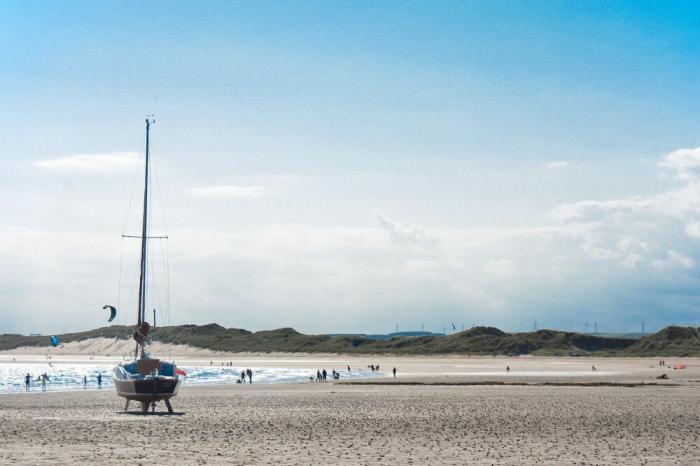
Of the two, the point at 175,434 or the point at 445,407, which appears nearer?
the point at 175,434

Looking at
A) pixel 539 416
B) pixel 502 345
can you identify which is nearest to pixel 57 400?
pixel 539 416

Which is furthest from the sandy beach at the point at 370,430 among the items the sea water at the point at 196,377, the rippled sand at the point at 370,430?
the sea water at the point at 196,377

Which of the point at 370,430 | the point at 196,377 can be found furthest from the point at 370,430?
the point at 196,377

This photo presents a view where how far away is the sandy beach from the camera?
24.7m

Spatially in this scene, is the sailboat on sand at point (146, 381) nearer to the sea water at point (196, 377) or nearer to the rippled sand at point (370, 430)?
the rippled sand at point (370, 430)

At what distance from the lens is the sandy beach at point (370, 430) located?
24.7 m

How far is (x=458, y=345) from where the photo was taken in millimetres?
186625

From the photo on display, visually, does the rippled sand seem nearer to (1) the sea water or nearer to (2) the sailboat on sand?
(2) the sailboat on sand

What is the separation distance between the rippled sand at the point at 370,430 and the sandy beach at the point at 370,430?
0.05 meters

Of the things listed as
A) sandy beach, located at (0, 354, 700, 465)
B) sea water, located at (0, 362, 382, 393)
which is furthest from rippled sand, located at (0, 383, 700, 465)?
sea water, located at (0, 362, 382, 393)

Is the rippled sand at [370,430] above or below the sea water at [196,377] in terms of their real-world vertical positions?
above

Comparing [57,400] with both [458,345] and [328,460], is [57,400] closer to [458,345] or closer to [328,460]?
[328,460]

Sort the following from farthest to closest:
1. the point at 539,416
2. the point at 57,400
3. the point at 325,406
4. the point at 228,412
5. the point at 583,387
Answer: the point at 583,387
the point at 57,400
the point at 325,406
the point at 228,412
the point at 539,416

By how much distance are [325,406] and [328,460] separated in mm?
23275
